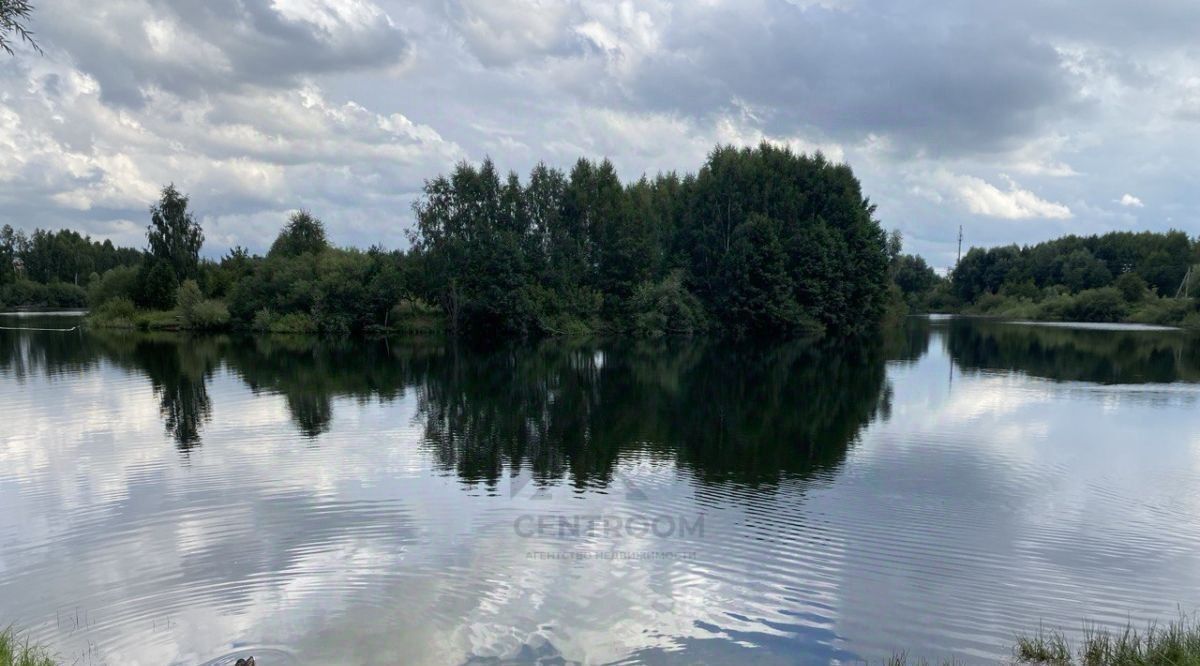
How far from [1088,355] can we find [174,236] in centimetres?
6707

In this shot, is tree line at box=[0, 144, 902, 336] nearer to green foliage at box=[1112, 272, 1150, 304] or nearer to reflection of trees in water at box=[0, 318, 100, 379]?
reflection of trees in water at box=[0, 318, 100, 379]

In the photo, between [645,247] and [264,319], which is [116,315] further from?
[645,247]

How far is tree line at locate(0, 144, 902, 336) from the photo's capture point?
54812 millimetres

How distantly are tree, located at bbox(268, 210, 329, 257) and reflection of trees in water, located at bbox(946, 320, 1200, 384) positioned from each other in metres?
50.0

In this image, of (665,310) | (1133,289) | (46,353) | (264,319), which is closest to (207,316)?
(264,319)

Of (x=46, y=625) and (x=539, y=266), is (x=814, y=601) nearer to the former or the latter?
(x=46, y=625)

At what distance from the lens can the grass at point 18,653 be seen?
5.44 m

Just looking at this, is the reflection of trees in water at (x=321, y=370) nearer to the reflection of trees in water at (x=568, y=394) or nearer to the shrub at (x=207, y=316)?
the reflection of trees in water at (x=568, y=394)

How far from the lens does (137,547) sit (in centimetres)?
967

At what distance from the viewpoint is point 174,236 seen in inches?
2491

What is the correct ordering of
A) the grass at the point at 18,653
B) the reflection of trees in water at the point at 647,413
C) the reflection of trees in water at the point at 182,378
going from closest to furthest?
1. the grass at the point at 18,653
2. the reflection of trees in water at the point at 647,413
3. the reflection of trees in water at the point at 182,378

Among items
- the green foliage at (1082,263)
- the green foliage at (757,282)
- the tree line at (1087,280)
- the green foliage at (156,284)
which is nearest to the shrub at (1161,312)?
the tree line at (1087,280)

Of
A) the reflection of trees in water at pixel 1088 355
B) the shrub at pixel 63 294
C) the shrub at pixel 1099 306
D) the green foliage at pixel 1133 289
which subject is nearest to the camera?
the reflection of trees in water at pixel 1088 355

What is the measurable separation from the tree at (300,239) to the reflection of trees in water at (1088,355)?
50045mm
